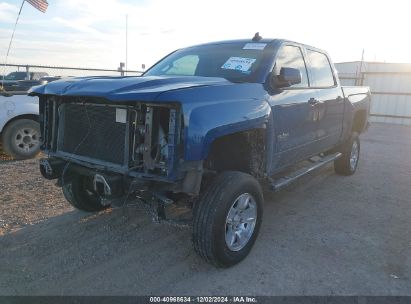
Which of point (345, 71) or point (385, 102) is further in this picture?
point (345, 71)

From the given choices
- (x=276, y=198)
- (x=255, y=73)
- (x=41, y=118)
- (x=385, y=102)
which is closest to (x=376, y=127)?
(x=385, y=102)

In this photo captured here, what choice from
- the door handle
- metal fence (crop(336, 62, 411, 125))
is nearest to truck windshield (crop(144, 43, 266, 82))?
the door handle

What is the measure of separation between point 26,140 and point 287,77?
5.28 metres

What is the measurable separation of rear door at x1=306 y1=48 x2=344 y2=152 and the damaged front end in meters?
2.58

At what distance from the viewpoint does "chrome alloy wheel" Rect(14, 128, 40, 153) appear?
701cm

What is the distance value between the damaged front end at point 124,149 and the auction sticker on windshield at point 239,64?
4.51 feet

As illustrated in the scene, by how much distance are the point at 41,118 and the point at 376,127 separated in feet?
48.1

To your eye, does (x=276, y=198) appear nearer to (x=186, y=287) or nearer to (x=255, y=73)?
(x=255, y=73)

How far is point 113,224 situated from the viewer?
4.37 m

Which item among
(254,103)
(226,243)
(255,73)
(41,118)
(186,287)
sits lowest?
(186,287)

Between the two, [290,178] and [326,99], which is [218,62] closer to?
[290,178]

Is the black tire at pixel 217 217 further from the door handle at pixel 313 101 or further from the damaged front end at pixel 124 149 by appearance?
the door handle at pixel 313 101

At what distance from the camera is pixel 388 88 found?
1752 centimetres

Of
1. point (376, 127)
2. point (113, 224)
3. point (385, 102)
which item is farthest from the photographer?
point (385, 102)
